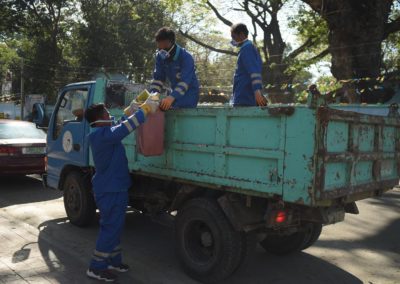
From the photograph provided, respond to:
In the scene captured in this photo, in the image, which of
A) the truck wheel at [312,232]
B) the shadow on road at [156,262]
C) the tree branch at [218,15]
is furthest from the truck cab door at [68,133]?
the tree branch at [218,15]

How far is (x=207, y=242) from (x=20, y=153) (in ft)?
19.7

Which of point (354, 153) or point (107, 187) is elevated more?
point (354, 153)

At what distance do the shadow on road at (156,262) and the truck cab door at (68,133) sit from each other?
3.20 ft

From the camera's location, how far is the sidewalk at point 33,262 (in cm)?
412

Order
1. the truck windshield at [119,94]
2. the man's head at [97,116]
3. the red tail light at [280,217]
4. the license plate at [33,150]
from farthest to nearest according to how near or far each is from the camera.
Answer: the license plate at [33,150]
the truck windshield at [119,94]
the man's head at [97,116]
the red tail light at [280,217]

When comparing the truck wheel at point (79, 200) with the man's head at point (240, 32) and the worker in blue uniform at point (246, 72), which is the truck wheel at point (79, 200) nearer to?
the worker in blue uniform at point (246, 72)

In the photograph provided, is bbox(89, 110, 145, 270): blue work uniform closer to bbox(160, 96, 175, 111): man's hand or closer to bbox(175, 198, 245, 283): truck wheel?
bbox(160, 96, 175, 111): man's hand

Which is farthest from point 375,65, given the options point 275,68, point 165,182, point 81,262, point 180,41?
point 180,41

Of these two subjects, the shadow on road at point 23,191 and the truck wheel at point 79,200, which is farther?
the shadow on road at point 23,191

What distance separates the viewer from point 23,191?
8516 millimetres

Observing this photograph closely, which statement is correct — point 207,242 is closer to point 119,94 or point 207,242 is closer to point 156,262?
point 156,262

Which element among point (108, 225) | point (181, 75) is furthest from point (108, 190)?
point (181, 75)

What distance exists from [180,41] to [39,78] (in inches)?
442

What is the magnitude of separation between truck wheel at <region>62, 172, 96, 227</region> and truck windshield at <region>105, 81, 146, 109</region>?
114cm
